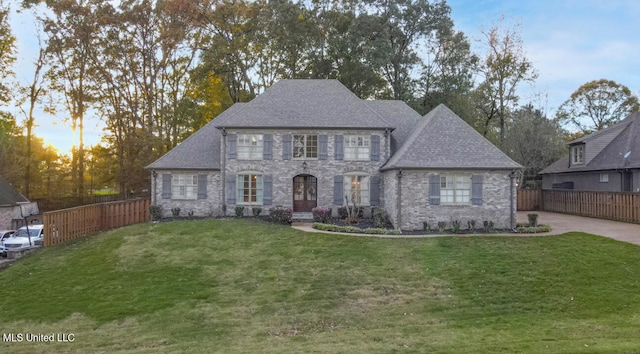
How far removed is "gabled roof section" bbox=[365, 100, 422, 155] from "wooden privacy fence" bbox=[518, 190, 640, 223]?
1032cm

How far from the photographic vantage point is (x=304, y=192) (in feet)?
73.1

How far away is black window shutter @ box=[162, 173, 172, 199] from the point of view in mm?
22359

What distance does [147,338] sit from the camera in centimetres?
907

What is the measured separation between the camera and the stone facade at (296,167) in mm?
21750

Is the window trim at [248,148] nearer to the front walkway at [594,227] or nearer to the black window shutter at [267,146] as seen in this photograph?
the black window shutter at [267,146]

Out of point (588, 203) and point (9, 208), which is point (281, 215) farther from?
point (9, 208)

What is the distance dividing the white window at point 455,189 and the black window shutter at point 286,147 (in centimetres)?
838

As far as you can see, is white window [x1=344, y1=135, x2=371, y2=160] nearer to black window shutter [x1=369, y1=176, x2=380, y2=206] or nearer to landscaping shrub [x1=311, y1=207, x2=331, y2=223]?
black window shutter [x1=369, y1=176, x2=380, y2=206]

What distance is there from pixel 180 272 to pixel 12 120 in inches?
1333

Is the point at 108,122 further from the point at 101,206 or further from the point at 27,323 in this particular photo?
the point at 27,323

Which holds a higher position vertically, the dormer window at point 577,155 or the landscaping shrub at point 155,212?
the dormer window at point 577,155

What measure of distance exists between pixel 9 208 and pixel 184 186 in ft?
42.9

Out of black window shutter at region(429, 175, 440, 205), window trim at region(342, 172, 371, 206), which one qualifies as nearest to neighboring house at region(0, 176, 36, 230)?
window trim at region(342, 172, 371, 206)

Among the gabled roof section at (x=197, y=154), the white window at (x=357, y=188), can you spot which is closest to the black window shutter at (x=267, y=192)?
the gabled roof section at (x=197, y=154)
